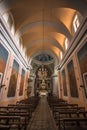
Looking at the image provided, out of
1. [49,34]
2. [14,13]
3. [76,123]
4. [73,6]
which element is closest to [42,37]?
[49,34]

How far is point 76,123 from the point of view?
165 inches

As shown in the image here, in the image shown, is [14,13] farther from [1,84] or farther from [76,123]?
[76,123]

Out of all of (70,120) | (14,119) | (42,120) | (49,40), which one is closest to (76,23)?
(49,40)

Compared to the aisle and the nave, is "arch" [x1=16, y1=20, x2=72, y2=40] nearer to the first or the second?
the nave

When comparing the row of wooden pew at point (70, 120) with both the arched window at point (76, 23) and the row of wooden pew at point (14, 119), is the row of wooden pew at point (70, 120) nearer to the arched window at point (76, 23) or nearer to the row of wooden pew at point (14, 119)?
the row of wooden pew at point (14, 119)

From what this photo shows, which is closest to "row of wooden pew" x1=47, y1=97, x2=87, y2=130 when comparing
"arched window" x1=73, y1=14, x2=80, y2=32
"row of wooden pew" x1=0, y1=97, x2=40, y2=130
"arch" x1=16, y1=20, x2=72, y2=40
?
"row of wooden pew" x1=0, y1=97, x2=40, y2=130

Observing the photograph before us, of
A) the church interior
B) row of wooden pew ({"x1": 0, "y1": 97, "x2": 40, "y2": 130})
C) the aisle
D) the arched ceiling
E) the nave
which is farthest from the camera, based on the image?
the arched ceiling

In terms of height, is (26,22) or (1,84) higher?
(26,22)

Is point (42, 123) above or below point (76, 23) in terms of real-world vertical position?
below

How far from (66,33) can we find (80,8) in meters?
3.29

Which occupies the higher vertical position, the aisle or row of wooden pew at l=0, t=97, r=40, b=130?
row of wooden pew at l=0, t=97, r=40, b=130

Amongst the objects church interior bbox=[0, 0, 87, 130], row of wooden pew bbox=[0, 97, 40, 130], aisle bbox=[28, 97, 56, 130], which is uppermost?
church interior bbox=[0, 0, 87, 130]

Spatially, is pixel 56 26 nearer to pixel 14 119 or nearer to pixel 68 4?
pixel 68 4

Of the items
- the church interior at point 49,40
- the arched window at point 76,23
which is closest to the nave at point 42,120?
the church interior at point 49,40
